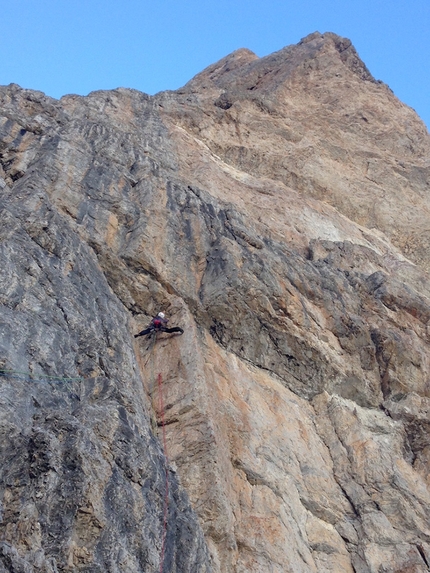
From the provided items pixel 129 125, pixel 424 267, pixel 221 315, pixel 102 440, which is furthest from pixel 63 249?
pixel 424 267

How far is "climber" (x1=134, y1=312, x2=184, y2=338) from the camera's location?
669 inches

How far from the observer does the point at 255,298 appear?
19859 millimetres

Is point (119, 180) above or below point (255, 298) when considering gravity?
above

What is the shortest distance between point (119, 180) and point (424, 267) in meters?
17.0

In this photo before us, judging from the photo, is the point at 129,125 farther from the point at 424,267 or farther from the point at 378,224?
the point at 424,267

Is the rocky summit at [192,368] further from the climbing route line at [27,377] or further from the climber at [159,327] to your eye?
the climber at [159,327]

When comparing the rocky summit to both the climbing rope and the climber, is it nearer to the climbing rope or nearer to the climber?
the climbing rope

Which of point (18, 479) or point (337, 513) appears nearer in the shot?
point (18, 479)

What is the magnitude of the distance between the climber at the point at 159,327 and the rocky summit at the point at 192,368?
355 mm

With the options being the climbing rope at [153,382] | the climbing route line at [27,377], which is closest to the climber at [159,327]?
the climbing rope at [153,382]

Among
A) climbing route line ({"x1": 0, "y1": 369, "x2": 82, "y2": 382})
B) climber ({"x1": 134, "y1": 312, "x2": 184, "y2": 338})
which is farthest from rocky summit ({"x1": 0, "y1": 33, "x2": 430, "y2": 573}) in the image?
climber ({"x1": 134, "y1": 312, "x2": 184, "y2": 338})

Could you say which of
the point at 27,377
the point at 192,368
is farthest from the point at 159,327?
the point at 27,377

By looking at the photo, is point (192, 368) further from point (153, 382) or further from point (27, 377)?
point (27, 377)

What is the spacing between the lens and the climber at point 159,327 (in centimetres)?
1698
